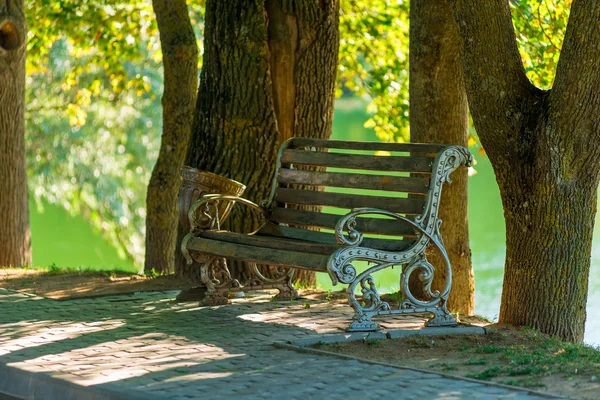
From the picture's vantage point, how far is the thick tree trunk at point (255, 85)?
9039 mm

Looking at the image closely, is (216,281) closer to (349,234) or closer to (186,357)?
(349,234)

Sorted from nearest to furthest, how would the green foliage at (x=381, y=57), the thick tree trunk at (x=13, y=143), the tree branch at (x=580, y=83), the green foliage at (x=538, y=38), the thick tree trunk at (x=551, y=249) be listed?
the tree branch at (x=580, y=83) → the thick tree trunk at (x=551, y=249) → the thick tree trunk at (x=13, y=143) → the green foliage at (x=538, y=38) → the green foliage at (x=381, y=57)

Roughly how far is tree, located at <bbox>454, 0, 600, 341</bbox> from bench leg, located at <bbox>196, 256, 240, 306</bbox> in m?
2.08

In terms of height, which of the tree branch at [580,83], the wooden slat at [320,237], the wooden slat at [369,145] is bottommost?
the wooden slat at [320,237]

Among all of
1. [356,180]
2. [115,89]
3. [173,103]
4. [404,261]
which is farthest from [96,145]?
[404,261]

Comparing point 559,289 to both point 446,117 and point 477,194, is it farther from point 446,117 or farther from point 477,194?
point 477,194

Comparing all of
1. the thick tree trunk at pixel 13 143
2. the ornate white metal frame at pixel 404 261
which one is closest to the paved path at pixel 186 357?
the ornate white metal frame at pixel 404 261

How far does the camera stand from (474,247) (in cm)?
2512

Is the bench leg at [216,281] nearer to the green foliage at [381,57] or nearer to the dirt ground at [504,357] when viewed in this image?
the dirt ground at [504,357]

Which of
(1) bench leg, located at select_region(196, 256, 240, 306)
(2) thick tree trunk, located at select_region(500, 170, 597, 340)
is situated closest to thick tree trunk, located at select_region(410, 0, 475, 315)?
(2) thick tree trunk, located at select_region(500, 170, 597, 340)

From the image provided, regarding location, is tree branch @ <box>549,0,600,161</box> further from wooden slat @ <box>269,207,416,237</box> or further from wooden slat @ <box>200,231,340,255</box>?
wooden slat @ <box>200,231,340,255</box>

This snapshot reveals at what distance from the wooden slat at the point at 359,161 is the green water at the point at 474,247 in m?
7.37

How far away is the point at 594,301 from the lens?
1733cm

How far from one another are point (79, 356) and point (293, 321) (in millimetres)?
1698
